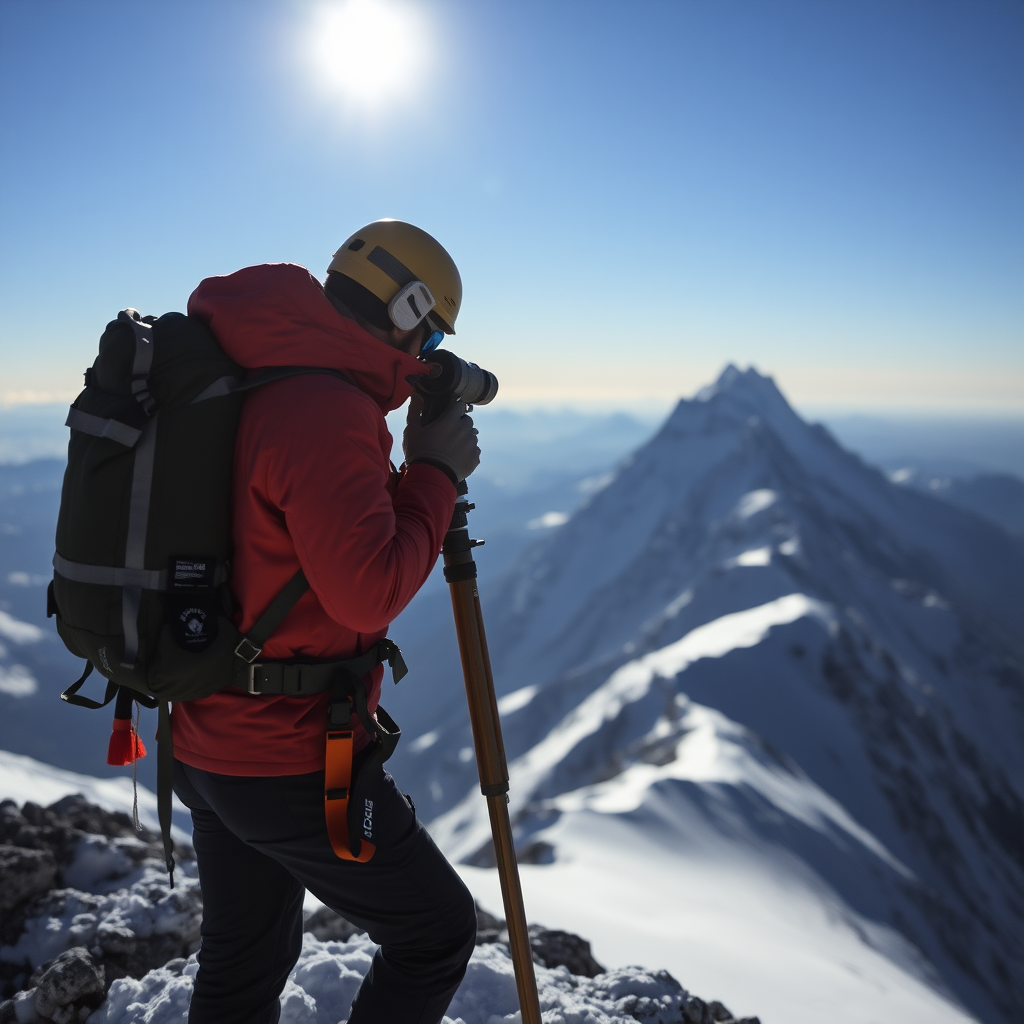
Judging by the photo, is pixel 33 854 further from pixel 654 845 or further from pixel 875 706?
pixel 875 706

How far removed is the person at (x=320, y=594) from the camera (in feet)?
8.09

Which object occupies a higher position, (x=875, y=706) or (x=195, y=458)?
(x=875, y=706)

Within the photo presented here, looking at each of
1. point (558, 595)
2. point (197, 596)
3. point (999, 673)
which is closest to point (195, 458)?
point (197, 596)

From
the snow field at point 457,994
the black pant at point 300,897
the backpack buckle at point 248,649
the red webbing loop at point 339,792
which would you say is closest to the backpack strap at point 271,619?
the backpack buckle at point 248,649

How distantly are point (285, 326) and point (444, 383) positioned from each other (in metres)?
0.73

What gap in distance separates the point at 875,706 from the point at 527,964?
55.9m

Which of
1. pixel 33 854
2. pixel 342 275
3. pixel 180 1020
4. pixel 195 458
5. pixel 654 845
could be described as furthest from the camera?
pixel 654 845

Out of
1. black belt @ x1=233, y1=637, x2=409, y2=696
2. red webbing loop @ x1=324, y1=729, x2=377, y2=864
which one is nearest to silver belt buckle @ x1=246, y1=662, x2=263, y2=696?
black belt @ x1=233, y1=637, x2=409, y2=696

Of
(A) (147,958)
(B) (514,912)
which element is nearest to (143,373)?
(B) (514,912)

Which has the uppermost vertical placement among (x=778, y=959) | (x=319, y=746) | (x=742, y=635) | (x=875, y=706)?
(x=742, y=635)

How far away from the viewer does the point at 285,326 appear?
264 cm

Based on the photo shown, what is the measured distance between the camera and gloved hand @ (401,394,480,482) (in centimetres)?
310

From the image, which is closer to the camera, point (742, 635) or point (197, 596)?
point (197, 596)

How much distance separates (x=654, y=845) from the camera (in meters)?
19.5
